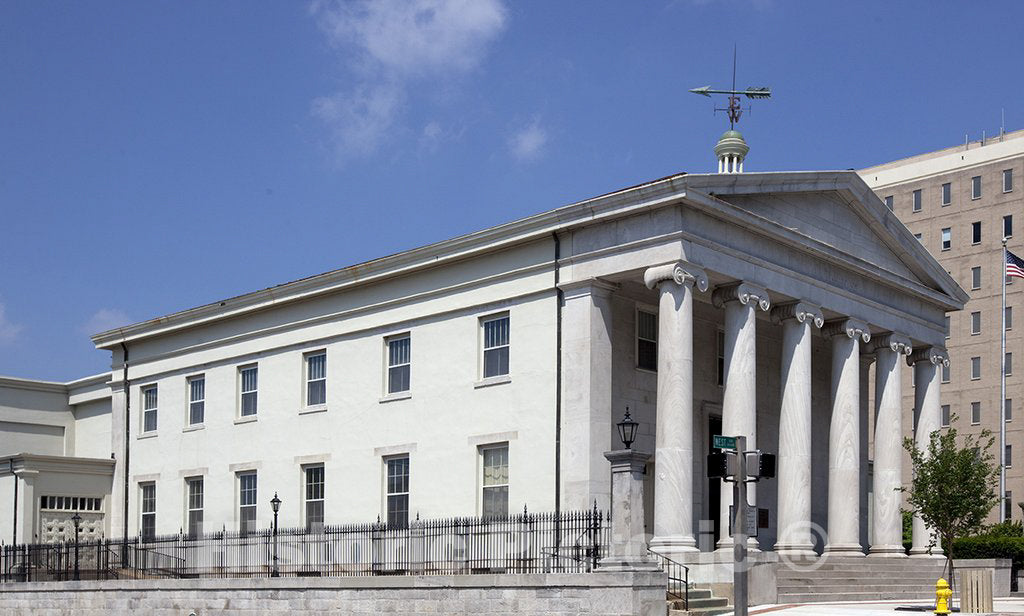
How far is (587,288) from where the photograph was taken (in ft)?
108

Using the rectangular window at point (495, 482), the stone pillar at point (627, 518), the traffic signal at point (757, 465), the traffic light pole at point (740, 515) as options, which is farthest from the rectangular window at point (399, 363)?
the traffic light pole at point (740, 515)

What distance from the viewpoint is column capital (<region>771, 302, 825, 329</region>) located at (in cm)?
3503

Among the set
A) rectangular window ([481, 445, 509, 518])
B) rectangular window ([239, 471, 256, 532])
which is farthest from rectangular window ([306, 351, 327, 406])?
rectangular window ([481, 445, 509, 518])

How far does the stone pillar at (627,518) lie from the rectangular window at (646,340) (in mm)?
9676

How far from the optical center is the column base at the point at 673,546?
30125mm

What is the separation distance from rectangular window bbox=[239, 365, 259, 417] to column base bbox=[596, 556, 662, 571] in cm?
1978

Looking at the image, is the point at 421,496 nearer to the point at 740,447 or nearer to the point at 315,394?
the point at 315,394

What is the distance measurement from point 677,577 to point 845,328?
10.9m

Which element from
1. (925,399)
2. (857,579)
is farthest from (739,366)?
(925,399)

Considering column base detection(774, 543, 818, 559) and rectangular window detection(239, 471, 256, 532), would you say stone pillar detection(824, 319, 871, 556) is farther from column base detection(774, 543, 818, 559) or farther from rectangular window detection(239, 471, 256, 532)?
rectangular window detection(239, 471, 256, 532)

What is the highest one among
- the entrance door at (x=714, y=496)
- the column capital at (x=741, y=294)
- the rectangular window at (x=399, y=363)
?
the column capital at (x=741, y=294)

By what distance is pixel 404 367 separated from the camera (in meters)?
38.0

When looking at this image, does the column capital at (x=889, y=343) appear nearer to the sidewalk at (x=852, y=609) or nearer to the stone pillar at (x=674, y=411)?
the sidewalk at (x=852, y=609)

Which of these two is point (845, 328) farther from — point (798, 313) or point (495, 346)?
point (495, 346)
